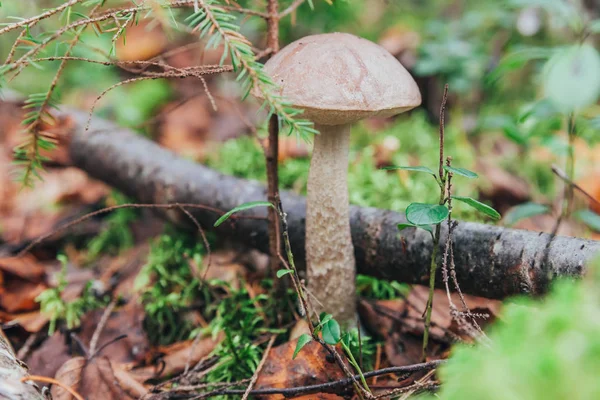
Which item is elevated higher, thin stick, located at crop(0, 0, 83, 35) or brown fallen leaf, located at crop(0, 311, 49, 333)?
thin stick, located at crop(0, 0, 83, 35)

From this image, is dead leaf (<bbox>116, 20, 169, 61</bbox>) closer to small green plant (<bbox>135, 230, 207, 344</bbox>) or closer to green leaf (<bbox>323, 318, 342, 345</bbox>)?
small green plant (<bbox>135, 230, 207, 344</bbox>)

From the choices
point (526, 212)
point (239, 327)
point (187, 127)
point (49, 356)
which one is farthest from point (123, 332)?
point (187, 127)

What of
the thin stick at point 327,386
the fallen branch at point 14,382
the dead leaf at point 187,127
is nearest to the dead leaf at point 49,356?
the fallen branch at point 14,382

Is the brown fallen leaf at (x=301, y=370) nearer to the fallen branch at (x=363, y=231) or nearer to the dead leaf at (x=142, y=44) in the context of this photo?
the fallen branch at (x=363, y=231)

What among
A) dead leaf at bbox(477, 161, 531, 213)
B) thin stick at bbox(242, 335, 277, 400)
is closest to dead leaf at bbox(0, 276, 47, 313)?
thin stick at bbox(242, 335, 277, 400)

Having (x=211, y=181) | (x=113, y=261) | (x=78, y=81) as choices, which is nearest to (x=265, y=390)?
(x=211, y=181)
